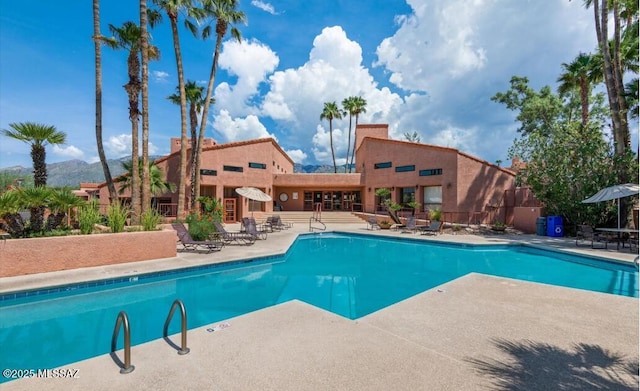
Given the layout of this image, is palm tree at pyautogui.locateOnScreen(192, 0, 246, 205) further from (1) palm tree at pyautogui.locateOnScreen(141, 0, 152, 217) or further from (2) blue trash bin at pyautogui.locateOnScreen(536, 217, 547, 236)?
(2) blue trash bin at pyautogui.locateOnScreen(536, 217, 547, 236)

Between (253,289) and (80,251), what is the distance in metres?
5.01

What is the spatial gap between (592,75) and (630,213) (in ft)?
32.5

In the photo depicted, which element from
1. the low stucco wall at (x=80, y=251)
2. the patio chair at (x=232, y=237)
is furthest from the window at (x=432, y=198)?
the low stucco wall at (x=80, y=251)

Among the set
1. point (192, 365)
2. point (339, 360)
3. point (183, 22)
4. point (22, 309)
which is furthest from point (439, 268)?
point (183, 22)

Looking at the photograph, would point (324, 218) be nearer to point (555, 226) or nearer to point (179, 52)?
point (555, 226)

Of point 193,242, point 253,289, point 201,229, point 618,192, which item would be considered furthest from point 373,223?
point 253,289

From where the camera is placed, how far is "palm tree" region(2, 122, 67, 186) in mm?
8367

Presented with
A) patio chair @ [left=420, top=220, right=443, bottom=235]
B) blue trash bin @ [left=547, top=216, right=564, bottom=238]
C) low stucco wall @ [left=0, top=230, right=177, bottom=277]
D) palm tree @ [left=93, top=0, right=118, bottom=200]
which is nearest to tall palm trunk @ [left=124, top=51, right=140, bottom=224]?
palm tree @ [left=93, top=0, right=118, bottom=200]

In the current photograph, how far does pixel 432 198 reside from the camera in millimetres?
21609

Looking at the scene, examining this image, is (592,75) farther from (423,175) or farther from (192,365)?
(192,365)

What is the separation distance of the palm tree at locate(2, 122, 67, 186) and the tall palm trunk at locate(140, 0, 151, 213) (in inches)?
135

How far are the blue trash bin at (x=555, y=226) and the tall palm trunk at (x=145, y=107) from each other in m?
20.2

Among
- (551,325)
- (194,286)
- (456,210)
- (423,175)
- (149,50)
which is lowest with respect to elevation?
(194,286)

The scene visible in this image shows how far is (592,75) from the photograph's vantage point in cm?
1781
